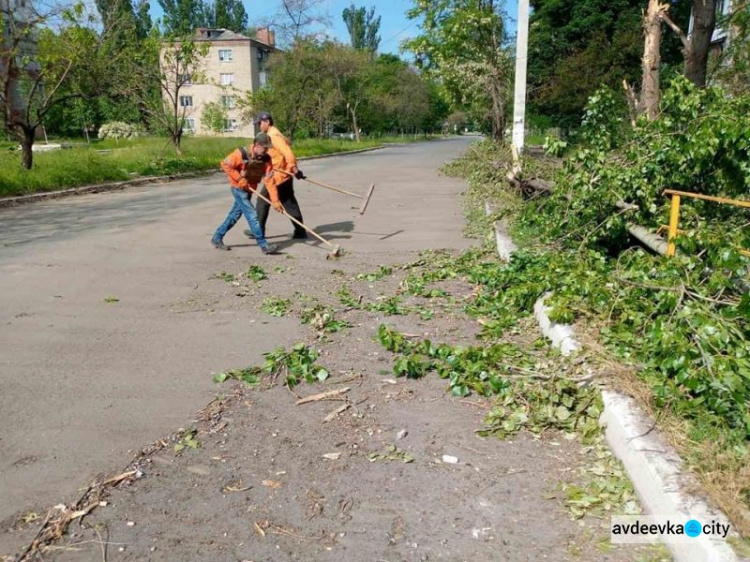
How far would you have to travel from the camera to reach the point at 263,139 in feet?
28.5

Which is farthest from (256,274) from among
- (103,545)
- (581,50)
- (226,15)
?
(226,15)

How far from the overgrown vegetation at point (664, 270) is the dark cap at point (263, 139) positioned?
10.7 ft

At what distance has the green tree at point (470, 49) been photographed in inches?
879

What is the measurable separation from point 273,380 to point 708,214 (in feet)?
14.1

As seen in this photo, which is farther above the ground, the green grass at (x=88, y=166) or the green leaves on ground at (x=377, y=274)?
the green grass at (x=88, y=166)

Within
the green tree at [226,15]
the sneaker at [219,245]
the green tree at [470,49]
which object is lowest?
the sneaker at [219,245]

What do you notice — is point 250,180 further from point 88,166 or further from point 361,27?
point 361,27

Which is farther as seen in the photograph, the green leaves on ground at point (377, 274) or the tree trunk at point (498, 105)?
the tree trunk at point (498, 105)

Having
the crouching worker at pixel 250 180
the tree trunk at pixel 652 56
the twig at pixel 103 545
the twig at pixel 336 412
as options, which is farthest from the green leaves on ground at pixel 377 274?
the tree trunk at pixel 652 56

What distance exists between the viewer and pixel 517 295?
219 inches

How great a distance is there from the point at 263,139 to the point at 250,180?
23.8 inches

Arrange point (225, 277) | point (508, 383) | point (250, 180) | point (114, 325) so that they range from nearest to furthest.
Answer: point (508, 383), point (114, 325), point (225, 277), point (250, 180)

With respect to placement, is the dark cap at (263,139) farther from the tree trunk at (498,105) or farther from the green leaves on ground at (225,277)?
the tree trunk at (498,105)

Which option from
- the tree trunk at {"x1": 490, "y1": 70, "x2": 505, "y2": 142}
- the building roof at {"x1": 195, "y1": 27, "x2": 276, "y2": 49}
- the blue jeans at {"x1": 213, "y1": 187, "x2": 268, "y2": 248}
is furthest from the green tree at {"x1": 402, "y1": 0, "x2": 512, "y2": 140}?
the building roof at {"x1": 195, "y1": 27, "x2": 276, "y2": 49}
